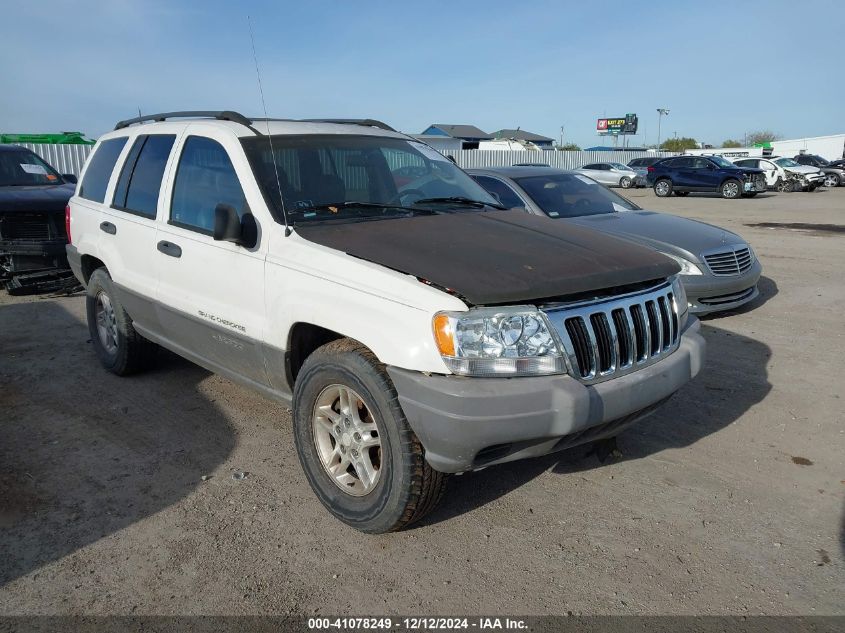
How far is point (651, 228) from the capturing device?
25.2ft

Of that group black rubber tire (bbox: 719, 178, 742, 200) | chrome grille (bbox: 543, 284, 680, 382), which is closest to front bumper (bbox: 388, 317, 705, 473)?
chrome grille (bbox: 543, 284, 680, 382)

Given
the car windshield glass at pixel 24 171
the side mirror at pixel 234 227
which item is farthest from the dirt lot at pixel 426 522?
the car windshield glass at pixel 24 171

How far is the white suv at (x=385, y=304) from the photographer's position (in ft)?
9.34

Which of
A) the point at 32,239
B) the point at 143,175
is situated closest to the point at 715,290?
the point at 143,175

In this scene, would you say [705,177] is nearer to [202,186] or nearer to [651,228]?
[651,228]

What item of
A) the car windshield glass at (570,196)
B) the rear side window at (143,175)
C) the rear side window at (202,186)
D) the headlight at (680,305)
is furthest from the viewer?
the car windshield glass at (570,196)

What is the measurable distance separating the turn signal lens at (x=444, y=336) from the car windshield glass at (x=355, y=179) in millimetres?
1215

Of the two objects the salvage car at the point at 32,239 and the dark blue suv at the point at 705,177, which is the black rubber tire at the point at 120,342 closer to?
the salvage car at the point at 32,239

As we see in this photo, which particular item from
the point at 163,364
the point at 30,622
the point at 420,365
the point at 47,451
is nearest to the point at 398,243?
the point at 420,365

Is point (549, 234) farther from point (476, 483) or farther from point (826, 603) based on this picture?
point (826, 603)

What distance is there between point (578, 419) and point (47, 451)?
331 cm

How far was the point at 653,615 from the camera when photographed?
2.73 metres

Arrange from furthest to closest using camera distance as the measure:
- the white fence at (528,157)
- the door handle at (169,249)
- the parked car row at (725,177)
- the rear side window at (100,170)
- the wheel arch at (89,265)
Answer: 1. the white fence at (528,157)
2. the parked car row at (725,177)
3. the wheel arch at (89,265)
4. the rear side window at (100,170)
5. the door handle at (169,249)

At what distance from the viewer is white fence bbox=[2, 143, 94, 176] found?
2230 centimetres
